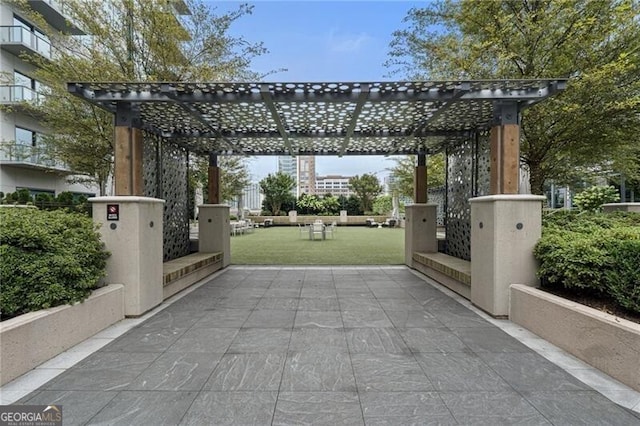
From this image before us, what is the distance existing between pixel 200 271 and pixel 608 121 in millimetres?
8216

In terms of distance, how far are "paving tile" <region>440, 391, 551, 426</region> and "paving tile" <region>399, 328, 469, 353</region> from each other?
814 mm

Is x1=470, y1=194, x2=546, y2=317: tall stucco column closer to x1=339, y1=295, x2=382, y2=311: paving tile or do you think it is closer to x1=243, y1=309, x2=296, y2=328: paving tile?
x1=339, y1=295, x2=382, y2=311: paving tile

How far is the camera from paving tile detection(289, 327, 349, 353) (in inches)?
132

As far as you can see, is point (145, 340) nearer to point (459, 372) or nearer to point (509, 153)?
point (459, 372)

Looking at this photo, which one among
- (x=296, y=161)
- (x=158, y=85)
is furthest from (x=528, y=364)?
(x=296, y=161)

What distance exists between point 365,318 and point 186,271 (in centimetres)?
339

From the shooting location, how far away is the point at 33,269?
319cm

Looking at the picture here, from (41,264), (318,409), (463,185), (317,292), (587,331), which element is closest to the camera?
(318,409)

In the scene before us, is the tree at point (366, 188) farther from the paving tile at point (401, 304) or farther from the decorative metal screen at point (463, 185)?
the paving tile at point (401, 304)

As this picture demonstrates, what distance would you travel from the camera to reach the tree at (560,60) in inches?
239

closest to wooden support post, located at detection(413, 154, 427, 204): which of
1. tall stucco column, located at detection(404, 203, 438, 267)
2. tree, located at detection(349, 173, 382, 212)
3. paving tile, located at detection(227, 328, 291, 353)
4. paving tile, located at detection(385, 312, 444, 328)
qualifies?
tall stucco column, located at detection(404, 203, 438, 267)

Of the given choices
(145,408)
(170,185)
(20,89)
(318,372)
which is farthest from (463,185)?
(20,89)

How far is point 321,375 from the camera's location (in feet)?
9.14

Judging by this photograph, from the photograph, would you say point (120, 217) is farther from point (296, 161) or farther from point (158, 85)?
point (296, 161)
